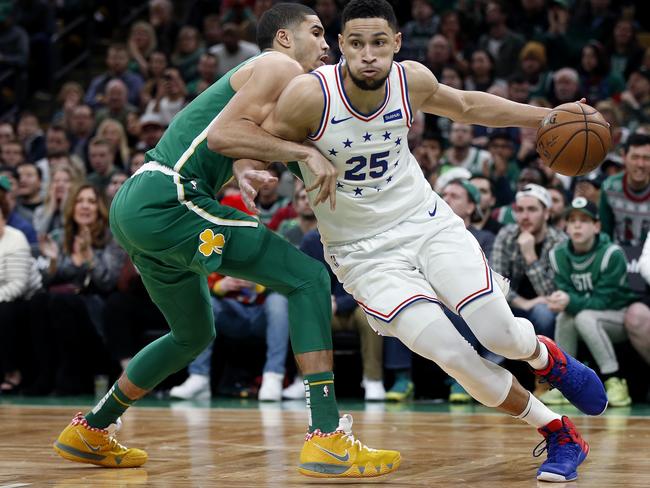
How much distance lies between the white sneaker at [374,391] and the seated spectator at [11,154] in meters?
5.44

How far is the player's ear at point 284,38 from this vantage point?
5125 millimetres

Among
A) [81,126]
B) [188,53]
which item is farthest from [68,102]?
[188,53]

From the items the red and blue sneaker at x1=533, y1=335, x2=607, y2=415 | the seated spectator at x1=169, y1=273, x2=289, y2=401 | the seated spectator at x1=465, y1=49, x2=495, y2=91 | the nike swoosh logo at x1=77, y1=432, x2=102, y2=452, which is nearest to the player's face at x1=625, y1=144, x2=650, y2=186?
the seated spectator at x1=169, y1=273, x2=289, y2=401

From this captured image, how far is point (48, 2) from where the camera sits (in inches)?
642

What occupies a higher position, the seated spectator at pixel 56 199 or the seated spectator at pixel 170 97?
the seated spectator at pixel 170 97

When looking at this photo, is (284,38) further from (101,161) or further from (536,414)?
(101,161)

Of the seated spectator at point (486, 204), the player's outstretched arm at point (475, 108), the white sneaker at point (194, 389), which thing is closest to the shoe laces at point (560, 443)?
the player's outstretched arm at point (475, 108)

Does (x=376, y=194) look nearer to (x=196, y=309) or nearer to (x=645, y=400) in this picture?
(x=196, y=309)

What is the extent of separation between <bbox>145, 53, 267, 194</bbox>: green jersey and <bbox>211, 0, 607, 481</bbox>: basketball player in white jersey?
167 mm

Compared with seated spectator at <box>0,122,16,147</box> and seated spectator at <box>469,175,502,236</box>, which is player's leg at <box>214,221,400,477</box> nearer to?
seated spectator at <box>469,175,502,236</box>

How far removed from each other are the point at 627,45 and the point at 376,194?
8.51m

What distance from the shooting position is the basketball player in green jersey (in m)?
4.65

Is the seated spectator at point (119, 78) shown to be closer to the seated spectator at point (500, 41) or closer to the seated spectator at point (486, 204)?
the seated spectator at point (500, 41)

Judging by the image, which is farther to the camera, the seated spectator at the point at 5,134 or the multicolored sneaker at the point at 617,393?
the seated spectator at the point at 5,134
